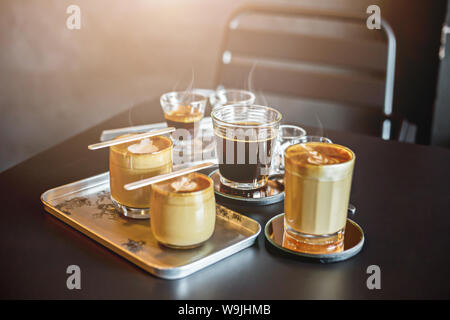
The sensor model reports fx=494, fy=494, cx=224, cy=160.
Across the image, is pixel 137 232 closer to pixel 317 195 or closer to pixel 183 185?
pixel 183 185

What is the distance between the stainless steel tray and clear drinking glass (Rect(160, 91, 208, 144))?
0.23m

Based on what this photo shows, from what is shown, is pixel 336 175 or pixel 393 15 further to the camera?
pixel 393 15

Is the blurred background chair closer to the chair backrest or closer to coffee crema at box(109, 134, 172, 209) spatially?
the chair backrest

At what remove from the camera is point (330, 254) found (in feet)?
1.86

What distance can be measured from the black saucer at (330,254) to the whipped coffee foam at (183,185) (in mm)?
119

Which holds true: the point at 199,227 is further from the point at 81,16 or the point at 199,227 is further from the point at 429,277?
the point at 81,16

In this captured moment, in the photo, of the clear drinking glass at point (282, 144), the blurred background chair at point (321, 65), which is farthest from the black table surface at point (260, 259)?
the blurred background chair at point (321, 65)

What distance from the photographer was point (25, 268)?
55 cm

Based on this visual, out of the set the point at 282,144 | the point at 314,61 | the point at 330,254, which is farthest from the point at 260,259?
the point at 314,61

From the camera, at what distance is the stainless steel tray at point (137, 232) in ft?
1.81

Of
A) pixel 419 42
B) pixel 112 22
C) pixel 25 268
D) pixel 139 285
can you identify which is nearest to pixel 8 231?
pixel 25 268
